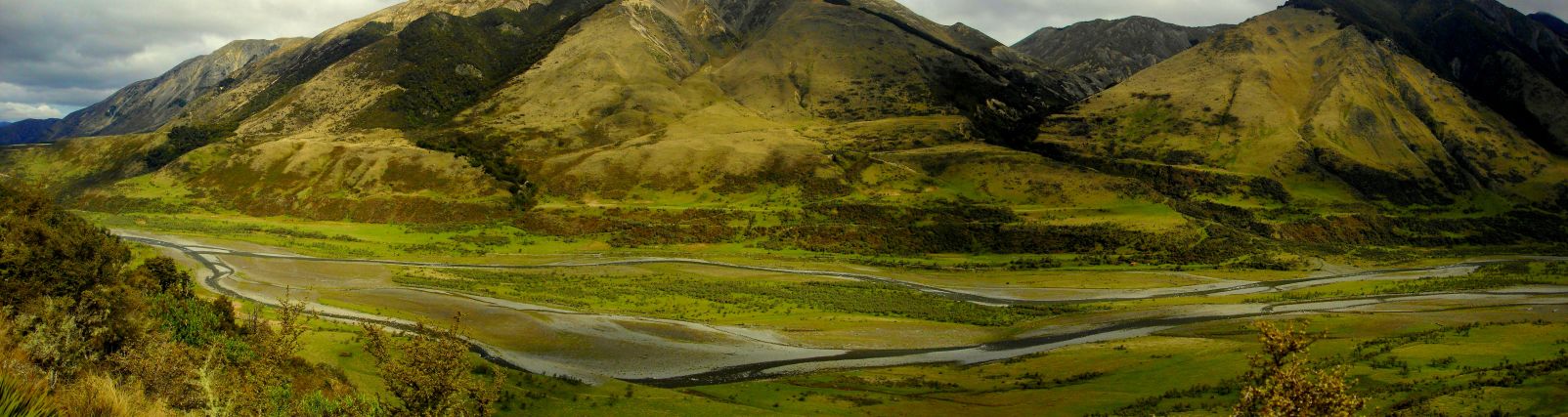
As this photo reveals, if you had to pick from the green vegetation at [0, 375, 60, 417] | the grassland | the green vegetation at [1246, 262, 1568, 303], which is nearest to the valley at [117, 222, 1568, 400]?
the green vegetation at [1246, 262, 1568, 303]

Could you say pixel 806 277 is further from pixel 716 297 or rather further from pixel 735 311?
pixel 735 311

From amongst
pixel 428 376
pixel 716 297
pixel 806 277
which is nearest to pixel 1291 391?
pixel 428 376

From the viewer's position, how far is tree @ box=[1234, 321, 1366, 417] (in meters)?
11.7

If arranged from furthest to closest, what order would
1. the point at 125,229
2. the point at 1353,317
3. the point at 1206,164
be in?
the point at 1206,164, the point at 125,229, the point at 1353,317

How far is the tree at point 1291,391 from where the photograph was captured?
38.2 feet

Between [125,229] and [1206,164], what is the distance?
219947mm

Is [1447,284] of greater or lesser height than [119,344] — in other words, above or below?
below

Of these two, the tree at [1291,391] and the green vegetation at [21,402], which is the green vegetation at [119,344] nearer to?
the green vegetation at [21,402]

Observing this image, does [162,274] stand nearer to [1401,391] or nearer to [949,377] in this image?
[949,377]

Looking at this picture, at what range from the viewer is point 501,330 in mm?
64000

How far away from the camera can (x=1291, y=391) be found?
11867 millimetres

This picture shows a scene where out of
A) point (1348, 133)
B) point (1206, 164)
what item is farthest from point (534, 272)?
point (1348, 133)

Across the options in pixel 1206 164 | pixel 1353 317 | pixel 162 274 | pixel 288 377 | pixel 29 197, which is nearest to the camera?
pixel 288 377

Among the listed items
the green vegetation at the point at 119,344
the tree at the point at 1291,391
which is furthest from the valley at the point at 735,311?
the tree at the point at 1291,391
